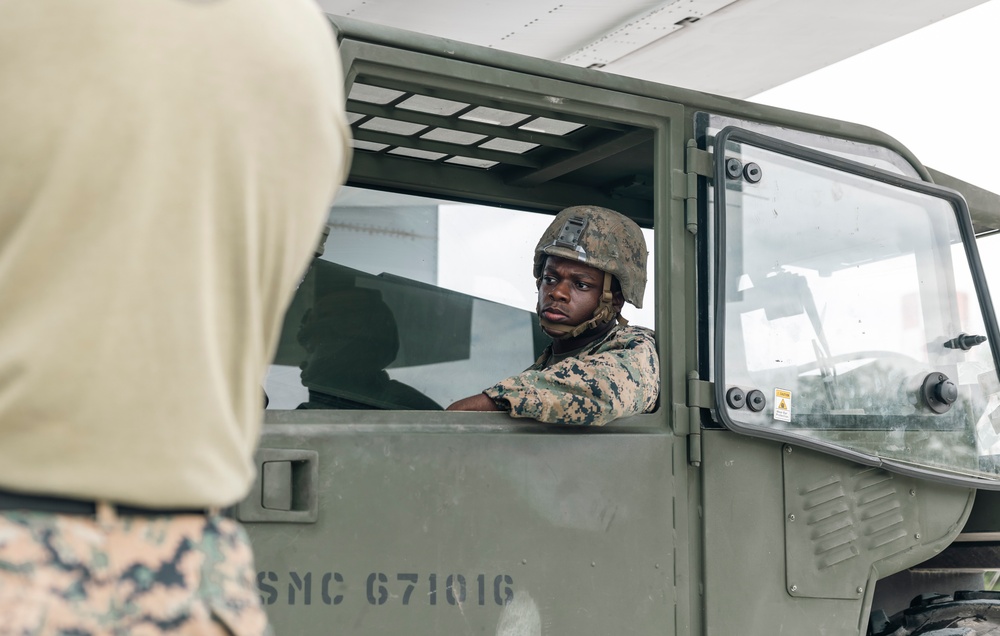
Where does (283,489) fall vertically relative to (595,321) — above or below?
below

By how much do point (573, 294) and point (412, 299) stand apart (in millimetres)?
644

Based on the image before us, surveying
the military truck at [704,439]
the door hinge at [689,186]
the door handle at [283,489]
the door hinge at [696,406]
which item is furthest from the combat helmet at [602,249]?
the door handle at [283,489]

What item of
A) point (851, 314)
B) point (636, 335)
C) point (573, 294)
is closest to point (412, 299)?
point (573, 294)

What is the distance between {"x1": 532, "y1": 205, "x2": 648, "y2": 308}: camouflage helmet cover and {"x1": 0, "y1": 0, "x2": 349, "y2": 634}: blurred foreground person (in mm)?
2386

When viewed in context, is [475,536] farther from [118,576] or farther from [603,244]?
[118,576]

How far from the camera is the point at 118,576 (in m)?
0.94

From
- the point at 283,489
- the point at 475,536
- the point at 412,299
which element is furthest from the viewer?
the point at 412,299

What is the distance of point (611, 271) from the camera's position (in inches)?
133

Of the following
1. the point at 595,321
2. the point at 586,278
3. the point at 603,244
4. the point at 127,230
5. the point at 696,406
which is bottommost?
the point at 696,406

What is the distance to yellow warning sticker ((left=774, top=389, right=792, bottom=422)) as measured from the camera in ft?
8.72

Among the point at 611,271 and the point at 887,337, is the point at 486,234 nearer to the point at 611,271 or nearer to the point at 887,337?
the point at 611,271

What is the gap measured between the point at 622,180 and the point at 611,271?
1.92 feet

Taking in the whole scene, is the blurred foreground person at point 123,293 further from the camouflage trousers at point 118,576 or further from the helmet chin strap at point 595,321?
the helmet chin strap at point 595,321

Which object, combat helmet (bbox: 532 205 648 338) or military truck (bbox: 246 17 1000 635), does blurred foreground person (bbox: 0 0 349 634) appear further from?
combat helmet (bbox: 532 205 648 338)
